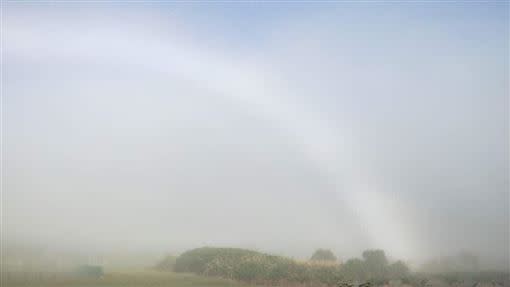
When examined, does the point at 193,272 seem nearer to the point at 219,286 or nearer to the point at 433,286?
the point at 219,286

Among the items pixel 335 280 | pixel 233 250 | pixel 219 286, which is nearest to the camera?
pixel 219 286

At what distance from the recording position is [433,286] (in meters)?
46.1

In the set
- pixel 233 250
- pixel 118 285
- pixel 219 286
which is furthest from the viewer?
pixel 233 250

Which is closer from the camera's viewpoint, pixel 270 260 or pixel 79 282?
pixel 79 282

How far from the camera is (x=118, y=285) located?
37.0 metres

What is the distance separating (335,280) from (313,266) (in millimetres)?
2281

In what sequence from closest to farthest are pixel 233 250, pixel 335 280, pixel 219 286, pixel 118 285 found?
pixel 118 285
pixel 219 286
pixel 335 280
pixel 233 250

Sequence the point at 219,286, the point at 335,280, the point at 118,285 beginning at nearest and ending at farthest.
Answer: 1. the point at 118,285
2. the point at 219,286
3. the point at 335,280

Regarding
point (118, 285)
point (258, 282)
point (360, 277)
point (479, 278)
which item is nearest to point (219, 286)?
point (258, 282)

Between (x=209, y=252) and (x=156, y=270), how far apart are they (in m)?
4.91

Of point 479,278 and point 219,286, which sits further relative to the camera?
point 479,278

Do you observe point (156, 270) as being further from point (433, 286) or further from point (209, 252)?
point (433, 286)

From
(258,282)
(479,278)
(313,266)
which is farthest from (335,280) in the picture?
(479,278)

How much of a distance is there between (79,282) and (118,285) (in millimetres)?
2276
